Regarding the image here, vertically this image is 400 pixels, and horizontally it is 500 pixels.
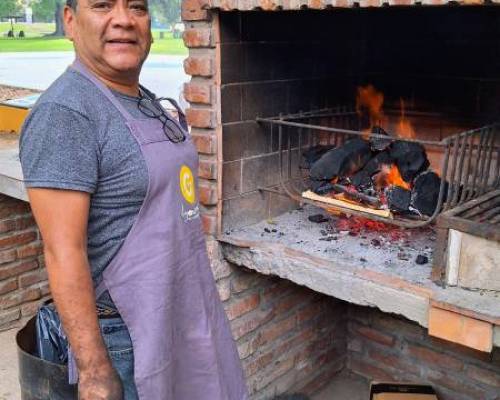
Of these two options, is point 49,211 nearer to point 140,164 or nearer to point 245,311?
point 140,164

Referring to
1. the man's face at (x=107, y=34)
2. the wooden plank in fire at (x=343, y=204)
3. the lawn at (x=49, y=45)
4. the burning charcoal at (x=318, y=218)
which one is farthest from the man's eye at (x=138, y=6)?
the lawn at (x=49, y=45)

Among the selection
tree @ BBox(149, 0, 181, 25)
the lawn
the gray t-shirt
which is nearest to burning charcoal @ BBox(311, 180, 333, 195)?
the gray t-shirt

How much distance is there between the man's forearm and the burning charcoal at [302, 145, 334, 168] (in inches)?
70.4

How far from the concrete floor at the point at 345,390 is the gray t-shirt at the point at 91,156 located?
2.43 meters

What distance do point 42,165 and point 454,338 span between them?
1.53 metres

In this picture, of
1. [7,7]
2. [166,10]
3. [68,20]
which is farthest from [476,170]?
[166,10]

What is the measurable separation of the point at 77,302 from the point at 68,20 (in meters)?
0.78

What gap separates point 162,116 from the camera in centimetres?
169

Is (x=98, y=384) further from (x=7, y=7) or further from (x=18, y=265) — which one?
(x=7, y=7)

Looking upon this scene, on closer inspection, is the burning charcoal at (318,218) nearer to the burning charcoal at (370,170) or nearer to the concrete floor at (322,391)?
the burning charcoal at (370,170)

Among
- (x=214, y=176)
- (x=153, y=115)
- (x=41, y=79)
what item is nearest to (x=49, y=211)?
(x=153, y=115)

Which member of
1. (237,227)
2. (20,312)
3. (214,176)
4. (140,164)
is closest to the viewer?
(140,164)

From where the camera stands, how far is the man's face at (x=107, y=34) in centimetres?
152

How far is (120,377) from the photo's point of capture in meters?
1.61
